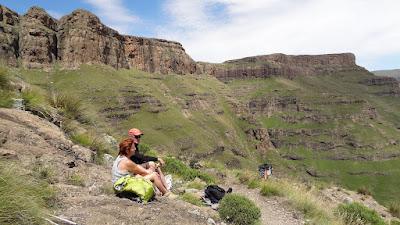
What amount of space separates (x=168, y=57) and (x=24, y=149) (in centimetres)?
17610

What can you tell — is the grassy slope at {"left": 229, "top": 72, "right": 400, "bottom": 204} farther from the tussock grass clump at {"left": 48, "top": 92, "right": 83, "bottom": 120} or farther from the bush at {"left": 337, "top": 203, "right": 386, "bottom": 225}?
the tussock grass clump at {"left": 48, "top": 92, "right": 83, "bottom": 120}

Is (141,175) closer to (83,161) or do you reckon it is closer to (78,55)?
(83,161)

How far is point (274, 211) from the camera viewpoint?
40.7ft

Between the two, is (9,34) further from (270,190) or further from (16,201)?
(16,201)

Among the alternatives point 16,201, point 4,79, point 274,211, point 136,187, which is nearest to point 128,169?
point 136,187

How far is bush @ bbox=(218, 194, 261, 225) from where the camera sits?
9.25 meters

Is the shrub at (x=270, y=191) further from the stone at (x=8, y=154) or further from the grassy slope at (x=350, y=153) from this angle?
the grassy slope at (x=350, y=153)

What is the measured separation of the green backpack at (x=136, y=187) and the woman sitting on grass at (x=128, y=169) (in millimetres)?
626

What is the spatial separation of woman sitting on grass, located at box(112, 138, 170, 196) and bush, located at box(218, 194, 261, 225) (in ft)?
4.35

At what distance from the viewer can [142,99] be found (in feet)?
415

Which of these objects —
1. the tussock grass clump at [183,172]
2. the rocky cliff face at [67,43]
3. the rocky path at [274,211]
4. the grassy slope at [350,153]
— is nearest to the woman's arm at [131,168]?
the rocky path at [274,211]

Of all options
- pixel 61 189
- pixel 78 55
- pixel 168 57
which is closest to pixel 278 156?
pixel 168 57

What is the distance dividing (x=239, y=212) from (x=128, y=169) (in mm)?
2530

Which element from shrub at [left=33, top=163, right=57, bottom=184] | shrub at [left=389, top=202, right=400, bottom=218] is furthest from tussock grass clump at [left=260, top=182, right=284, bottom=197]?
shrub at [left=389, top=202, right=400, bottom=218]
